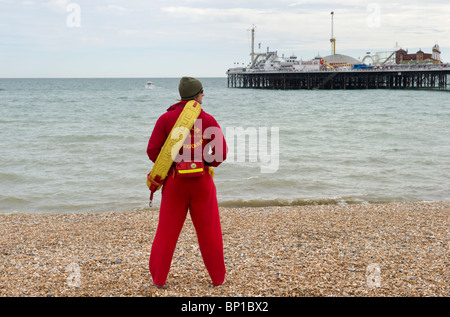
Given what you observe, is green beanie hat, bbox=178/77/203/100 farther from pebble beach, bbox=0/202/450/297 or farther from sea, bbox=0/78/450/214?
sea, bbox=0/78/450/214

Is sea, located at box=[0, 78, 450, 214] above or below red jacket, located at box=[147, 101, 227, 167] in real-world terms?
below

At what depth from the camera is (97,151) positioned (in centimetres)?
1642

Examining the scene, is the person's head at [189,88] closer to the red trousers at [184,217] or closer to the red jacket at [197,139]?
the red jacket at [197,139]

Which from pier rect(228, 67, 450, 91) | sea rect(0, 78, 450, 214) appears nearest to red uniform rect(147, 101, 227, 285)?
sea rect(0, 78, 450, 214)

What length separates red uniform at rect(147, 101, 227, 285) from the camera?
397 cm

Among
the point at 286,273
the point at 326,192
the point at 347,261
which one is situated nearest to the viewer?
the point at 286,273

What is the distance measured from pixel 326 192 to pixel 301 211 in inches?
101

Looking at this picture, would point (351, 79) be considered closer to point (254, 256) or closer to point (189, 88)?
point (254, 256)

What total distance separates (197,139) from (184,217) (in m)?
0.70

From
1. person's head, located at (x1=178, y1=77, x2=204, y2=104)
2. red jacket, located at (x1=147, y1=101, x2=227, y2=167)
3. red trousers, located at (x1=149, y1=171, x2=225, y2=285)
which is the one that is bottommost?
red trousers, located at (x1=149, y1=171, x2=225, y2=285)

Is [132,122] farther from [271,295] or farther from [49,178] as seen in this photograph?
[271,295]

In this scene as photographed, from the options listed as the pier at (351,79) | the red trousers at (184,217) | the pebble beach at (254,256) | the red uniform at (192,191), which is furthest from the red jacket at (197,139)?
the pier at (351,79)

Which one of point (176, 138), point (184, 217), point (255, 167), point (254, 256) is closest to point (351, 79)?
point (255, 167)
